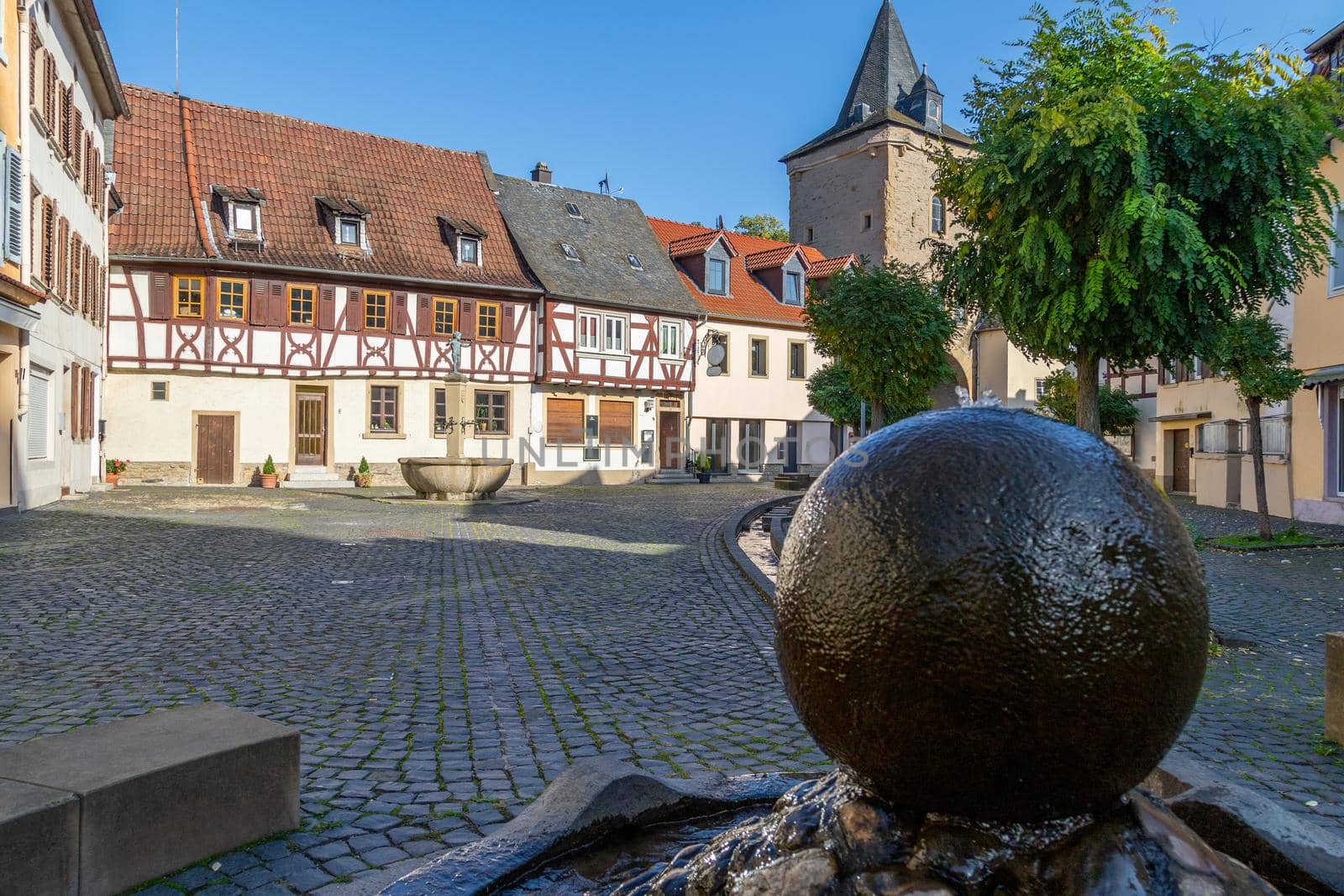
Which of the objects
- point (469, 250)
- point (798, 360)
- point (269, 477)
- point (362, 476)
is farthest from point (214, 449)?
point (798, 360)

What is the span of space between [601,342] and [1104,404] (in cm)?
1586

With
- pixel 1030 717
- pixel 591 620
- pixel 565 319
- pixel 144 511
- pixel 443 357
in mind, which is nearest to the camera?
pixel 1030 717

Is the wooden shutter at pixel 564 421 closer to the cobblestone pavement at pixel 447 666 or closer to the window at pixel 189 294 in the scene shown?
the window at pixel 189 294

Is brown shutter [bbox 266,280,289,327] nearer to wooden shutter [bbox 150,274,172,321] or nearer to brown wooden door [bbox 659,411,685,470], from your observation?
wooden shutter [bbox 150,274,172,321]

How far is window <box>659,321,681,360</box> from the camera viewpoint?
3622cm

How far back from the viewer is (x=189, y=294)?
27578mm

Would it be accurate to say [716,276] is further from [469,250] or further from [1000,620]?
[1000,620]

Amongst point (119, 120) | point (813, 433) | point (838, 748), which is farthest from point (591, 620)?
point (813, 433)

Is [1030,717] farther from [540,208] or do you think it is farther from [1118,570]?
[540,208]

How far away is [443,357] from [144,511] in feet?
45.3

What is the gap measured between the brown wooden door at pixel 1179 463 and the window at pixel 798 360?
49.9ft

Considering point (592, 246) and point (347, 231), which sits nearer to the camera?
point (347, 231)

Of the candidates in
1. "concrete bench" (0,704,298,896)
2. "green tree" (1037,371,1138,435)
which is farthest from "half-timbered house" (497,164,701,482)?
"concrete bench" (0,704,298,896)

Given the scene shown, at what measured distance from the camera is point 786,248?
139 feet
